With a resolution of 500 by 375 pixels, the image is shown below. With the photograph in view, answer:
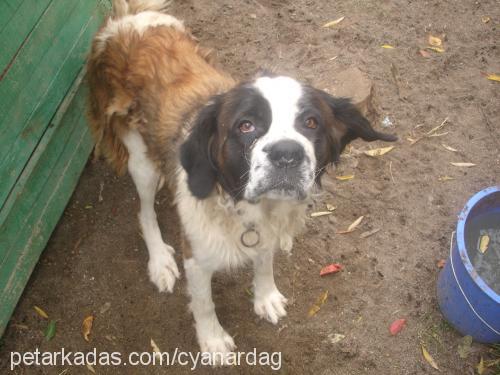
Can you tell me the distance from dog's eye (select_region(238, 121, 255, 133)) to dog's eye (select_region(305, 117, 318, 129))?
24 centimetres

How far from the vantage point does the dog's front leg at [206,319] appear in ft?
8.52

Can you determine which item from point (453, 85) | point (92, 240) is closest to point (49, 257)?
point (92, 240)

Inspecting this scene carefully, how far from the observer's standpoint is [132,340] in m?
2.89

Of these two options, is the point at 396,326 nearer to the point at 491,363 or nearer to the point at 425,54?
the point at 491,363

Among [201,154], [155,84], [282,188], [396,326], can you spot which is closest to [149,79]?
[155,84]

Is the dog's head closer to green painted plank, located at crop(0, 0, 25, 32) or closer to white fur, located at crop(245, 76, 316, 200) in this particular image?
white fur, located at crop(245, 76, 316, 200)

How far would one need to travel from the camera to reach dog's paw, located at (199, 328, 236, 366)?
2768 mm

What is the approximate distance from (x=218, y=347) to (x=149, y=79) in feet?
5.26

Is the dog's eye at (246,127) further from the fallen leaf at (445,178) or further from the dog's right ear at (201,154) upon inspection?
the fallen leaf at (445,178)

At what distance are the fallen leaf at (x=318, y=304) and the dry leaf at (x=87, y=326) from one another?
1.38m

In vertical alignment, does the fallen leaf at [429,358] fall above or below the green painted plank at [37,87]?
below

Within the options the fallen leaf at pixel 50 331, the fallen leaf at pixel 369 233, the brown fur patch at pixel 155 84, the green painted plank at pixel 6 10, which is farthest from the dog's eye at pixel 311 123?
the fallen leaf at pixel 50 331

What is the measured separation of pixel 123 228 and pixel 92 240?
0.23 meters

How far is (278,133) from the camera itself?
6.29ft
